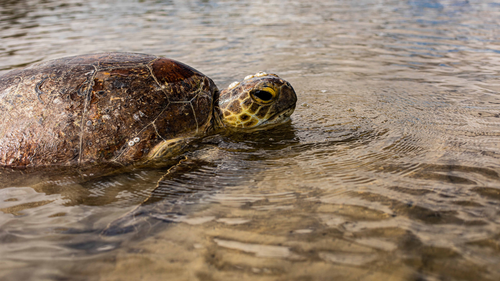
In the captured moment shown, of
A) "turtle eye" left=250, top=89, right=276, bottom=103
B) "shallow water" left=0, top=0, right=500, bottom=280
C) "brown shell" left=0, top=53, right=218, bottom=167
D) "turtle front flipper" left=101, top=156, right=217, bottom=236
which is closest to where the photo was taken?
"shallow water" left=0, top=0, right=500, bottom=280

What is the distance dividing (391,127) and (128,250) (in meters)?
3.29

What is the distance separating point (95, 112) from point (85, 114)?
0.11 meters

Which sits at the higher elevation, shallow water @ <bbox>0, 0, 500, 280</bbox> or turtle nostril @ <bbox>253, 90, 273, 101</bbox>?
turtle nostril @ <bbox>253, 90, 273, 101</bbox>

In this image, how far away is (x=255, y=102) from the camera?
4.20 m

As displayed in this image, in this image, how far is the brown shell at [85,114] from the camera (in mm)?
3354

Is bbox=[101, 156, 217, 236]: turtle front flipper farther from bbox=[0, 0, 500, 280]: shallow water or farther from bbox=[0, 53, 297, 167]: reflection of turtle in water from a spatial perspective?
bbox=[0, 53, 297, 167]: reflection of turtle in water

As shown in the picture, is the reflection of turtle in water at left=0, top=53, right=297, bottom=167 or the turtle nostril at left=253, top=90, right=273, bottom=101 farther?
the turtle nostril at left=253, top=90, right=273, bottom=101

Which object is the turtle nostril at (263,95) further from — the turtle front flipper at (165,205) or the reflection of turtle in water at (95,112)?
the turtle front flipper at (165,205)

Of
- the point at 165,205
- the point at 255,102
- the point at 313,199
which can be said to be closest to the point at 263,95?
the point at 255,102

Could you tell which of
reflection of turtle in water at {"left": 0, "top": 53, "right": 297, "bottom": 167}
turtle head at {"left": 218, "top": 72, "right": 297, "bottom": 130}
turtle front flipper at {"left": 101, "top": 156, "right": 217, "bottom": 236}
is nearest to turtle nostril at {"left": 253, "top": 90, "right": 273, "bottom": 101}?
turtle head at {"left": 218, "top": 72, "right": 297, "bottom": 130}

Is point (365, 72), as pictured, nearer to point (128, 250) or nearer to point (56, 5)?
point (128, 250)

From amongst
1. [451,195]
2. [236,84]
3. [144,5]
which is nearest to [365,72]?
[236,84]

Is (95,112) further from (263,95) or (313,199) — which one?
(313,199)

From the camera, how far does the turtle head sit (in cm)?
420
